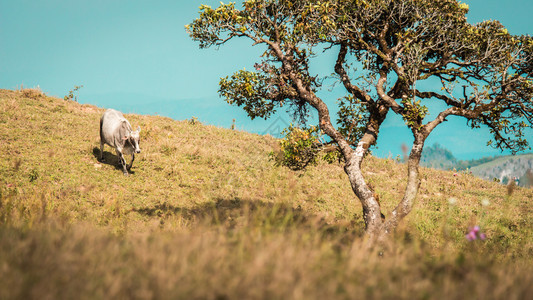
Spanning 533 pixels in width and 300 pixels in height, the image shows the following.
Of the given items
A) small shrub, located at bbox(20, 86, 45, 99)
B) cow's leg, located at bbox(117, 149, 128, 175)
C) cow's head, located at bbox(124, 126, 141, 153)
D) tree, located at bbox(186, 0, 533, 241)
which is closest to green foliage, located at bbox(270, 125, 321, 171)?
tree, located at bbox(186, 0, 533, 241)

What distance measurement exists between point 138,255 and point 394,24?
40.1 ft

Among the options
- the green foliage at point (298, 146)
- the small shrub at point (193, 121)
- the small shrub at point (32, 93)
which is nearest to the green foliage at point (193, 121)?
the small shrub at point (193, 121)

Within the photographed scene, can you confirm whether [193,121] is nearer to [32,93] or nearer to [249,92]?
[32,93]

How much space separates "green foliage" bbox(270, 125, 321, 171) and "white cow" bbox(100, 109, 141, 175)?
876 cm

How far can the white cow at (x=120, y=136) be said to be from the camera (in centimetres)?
1738

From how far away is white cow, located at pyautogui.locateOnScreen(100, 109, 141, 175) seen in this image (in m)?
17.4

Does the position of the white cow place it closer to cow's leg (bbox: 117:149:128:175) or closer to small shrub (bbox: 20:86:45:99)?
cow's leg (bbox: 117:149:128:175)

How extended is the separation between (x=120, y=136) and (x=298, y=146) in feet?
35.7

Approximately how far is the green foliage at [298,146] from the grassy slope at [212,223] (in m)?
0.96

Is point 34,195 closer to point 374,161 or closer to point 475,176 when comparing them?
point 374,161

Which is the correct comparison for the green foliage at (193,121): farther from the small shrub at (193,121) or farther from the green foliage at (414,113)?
the green foliage at (414,113)

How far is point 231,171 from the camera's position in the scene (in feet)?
68.3

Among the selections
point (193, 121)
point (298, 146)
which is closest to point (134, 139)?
point (298, 146)

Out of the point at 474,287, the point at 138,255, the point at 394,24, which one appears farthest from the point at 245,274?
the point at 394,24
